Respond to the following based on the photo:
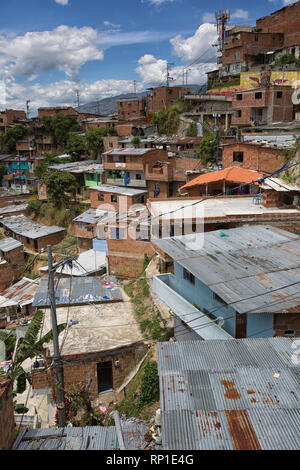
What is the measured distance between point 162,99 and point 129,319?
41.1 metres

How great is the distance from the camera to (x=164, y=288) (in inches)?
448

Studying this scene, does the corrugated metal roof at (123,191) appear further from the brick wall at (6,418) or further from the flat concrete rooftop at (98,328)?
the brick wall at (6,418)

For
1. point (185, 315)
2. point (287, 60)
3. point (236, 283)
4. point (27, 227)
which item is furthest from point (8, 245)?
point (287, 60)

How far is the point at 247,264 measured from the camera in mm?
9633

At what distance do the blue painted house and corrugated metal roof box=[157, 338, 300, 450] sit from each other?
119cm

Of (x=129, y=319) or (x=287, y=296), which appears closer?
(x=287, y=296)

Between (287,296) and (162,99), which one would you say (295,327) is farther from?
(162,99)

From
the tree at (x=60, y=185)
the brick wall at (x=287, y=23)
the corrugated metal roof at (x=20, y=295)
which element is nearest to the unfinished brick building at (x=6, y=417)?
the corrugated metal roof at (x=20, y=295)

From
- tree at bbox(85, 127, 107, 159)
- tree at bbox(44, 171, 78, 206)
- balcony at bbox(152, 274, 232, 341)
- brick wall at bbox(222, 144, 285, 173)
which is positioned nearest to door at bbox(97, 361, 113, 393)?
balcony at bbox(152, 274, 232, 341)

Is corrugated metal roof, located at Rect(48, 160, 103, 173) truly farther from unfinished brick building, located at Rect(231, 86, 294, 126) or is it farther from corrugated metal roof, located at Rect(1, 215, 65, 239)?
unfinished brick building, located at Rect(231, 86, 294, 126)

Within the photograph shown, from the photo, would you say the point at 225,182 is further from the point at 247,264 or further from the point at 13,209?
the point at 13,209

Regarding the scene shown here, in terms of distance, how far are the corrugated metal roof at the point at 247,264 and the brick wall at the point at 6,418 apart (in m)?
4.73

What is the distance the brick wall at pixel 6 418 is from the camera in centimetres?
540
